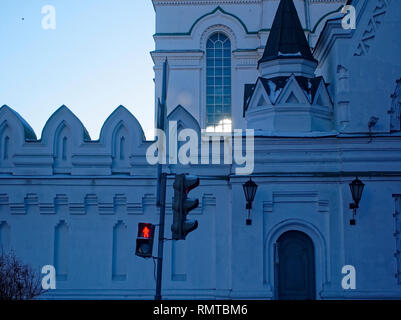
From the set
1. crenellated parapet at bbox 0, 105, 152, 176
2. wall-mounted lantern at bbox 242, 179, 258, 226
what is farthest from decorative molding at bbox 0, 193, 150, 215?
wall-mounted lantern at bbox 242, 179, 258, 226

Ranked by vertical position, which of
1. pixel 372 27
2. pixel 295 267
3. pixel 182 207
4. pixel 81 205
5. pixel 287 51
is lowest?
pixel 295 267

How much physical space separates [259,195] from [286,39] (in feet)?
15.6

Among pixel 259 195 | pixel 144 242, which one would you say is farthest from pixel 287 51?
pixel 144 242

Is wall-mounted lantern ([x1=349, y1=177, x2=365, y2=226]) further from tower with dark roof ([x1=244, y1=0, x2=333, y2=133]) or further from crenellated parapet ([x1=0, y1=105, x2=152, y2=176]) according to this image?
crenellated parapet ([x1=0, y1=105, x2=152, y2=176])

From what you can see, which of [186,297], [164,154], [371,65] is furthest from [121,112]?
[371,65]

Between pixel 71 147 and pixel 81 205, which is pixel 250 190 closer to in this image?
pixel 81 205

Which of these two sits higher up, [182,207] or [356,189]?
[356,189]

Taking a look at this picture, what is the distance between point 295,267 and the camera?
572 inches

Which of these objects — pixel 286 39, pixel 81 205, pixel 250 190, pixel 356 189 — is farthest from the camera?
pixel 286 39

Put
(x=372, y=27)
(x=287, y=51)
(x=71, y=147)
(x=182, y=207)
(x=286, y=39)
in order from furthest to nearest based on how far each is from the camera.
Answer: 1. (x=286, y=39)
2. (x=287, y=51)
3. (x=372, y=27)
4. (x=71, y=147)
5. (x=182, y=207)

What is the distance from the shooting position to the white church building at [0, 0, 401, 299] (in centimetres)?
1439

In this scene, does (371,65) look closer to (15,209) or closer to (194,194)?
(194,194)

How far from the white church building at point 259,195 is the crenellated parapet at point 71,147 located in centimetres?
3

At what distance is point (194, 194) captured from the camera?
48.9 feet
